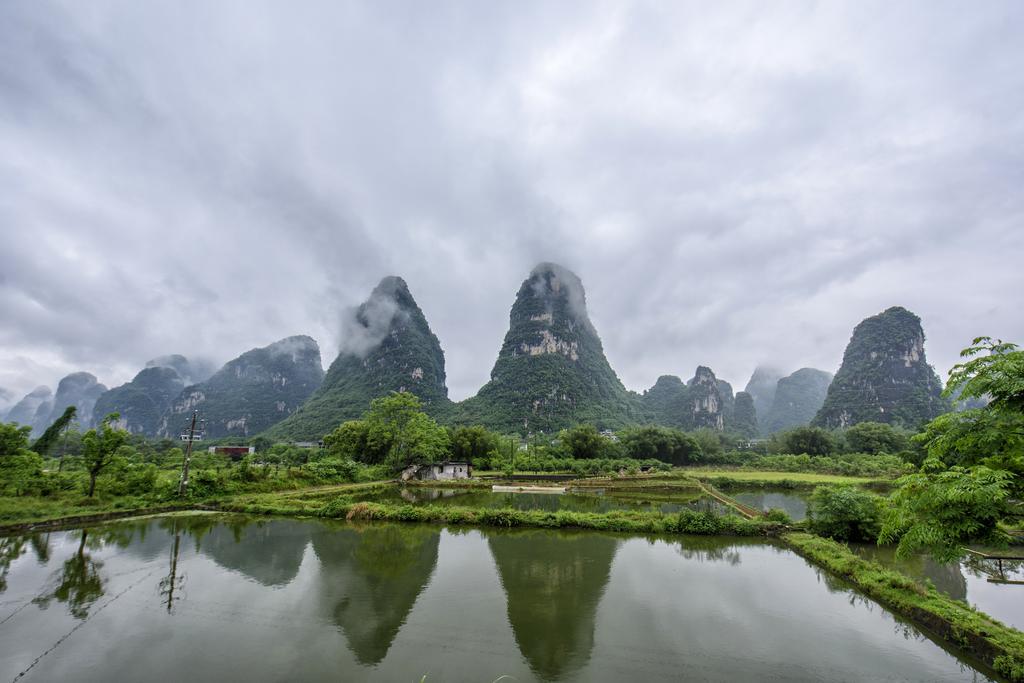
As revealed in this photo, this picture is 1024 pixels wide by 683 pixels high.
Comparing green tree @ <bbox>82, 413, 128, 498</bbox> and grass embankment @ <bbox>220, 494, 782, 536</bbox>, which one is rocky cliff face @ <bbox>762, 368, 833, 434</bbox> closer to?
grass embankment @ <bbox>220, 494, 782, 536</bbox>

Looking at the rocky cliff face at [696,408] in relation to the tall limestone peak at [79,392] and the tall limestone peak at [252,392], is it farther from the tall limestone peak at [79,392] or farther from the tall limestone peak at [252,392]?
the tall limestone peak at [79,392]

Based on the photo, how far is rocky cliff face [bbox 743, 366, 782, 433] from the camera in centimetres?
17062

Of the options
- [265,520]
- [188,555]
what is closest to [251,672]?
[188,555]

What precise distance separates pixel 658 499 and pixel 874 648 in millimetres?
18236

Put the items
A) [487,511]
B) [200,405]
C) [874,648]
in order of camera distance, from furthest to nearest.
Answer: [200,405] < [487,511] < [874,648]

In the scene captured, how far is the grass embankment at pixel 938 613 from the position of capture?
293 inches

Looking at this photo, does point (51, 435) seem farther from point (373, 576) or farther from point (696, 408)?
point (696, 408)

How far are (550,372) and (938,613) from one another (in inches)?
3238

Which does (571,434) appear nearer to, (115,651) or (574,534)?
(574,534)

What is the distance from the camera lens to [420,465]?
121 ft

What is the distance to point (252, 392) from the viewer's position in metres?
116

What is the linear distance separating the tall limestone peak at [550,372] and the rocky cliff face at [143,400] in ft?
303

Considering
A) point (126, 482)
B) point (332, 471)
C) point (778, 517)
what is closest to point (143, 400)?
point (332, 471)

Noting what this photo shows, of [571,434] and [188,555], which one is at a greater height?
[571,434]
